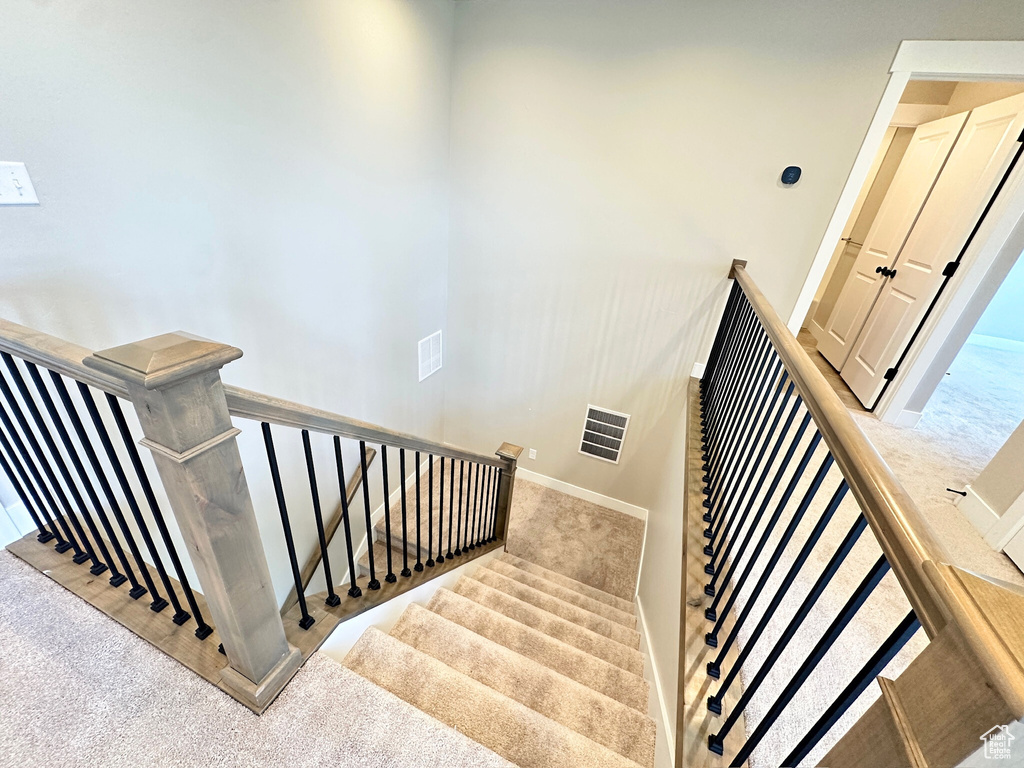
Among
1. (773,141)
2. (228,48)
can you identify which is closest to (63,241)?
(228,48)

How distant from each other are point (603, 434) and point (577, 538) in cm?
93

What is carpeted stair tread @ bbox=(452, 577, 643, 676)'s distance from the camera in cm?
194

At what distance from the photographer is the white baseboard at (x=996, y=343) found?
5074 mm

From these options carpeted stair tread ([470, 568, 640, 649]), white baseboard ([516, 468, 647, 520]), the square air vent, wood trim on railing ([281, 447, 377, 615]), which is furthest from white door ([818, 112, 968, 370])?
wood trim on railing ([281, 447, 377, 615])

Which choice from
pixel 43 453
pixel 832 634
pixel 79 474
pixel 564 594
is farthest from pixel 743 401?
pixel 43 453

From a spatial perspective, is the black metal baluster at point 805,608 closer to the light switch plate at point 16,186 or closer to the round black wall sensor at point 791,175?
the light switch plate at point 16,186

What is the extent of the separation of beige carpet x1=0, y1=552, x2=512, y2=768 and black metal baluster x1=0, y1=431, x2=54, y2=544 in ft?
0.86

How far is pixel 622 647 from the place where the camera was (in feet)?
6.56

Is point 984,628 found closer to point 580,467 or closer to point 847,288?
point 580,467

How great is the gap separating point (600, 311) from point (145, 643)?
115 inches

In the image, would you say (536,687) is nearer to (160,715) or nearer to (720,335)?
(160,715)

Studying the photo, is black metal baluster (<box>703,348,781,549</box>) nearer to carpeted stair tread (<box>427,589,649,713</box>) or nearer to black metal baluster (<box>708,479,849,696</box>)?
black metal baluster (<box>708,479,849,696</box>)

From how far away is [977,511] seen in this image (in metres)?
2.04

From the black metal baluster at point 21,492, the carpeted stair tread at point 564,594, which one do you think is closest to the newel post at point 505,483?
the carpeted stair tread at point 564,594
